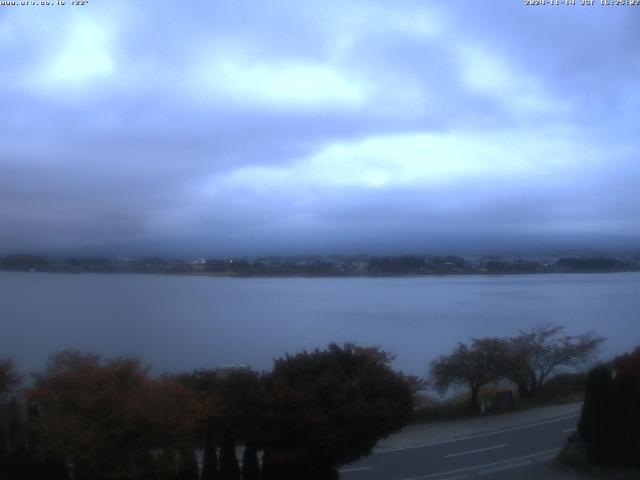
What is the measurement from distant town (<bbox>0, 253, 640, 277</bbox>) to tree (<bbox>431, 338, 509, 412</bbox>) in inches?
601

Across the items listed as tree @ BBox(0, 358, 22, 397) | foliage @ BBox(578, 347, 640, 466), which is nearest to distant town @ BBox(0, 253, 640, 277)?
tree @ BBox(0, 358, 22, 397)

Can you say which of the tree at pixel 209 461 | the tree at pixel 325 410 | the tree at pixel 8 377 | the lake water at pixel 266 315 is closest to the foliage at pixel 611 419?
Result: the tree at pixel 325 410

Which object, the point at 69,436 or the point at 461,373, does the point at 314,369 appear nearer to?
the point at 69,436

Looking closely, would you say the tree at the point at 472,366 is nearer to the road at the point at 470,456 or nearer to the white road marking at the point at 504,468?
the road at the point at 470,456

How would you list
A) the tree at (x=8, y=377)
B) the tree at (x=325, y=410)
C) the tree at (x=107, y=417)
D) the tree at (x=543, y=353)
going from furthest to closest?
the tree at (x=543, y=353) → the tree at (x=8, y=377) → the tree at (x=325, y=410) → the tree at (x=107, y=417)

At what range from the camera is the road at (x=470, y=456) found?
52.7 feet

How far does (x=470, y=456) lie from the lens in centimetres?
1789

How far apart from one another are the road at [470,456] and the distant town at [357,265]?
18.7m

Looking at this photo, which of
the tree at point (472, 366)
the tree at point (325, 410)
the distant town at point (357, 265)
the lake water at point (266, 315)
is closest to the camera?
the tree at point (325, 410)

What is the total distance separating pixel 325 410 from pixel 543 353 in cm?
1921

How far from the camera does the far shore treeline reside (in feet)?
38.3

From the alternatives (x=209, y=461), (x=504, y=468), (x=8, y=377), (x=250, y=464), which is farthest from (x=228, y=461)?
(x=504, y=468)

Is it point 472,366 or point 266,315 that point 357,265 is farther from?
point 472,366

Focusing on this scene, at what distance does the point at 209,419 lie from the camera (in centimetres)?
1277
